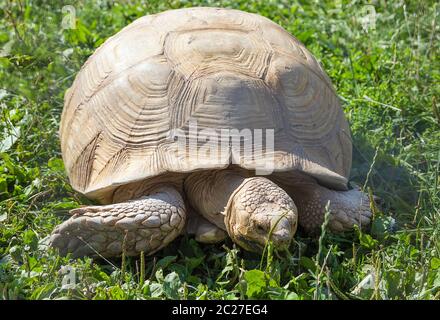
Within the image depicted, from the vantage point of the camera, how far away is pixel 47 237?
3.78m

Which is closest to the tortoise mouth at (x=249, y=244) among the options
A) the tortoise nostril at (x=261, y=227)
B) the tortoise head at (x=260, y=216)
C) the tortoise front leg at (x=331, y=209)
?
the tortoise head at (x=260, y=216)

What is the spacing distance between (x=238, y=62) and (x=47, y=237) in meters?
1.32

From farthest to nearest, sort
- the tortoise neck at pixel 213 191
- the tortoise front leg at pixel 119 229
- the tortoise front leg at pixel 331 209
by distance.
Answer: the tortoise front leg at pixel 331 209
the tortoise neck at pixel 213 191
the tortoise front leg at pixel 119 229

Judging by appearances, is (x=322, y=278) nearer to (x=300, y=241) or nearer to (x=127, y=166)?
(x=300, y=241)

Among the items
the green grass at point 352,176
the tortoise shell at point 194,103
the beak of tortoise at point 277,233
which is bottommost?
the green grass at point 352,176

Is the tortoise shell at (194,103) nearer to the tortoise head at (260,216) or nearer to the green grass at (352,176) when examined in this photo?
the tortoise head at (260,216)

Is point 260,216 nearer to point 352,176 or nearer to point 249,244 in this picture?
point 249,244

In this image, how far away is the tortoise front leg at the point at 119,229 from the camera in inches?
141

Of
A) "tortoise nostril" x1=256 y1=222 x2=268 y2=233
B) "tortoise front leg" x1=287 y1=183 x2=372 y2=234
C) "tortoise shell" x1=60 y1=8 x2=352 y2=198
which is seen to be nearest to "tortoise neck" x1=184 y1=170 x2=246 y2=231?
"tortoise shell" x1=60 y1=8 x2=352 y2=198

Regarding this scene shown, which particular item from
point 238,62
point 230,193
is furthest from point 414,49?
A: point 230,193

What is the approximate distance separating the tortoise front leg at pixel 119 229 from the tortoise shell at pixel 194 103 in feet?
0.54

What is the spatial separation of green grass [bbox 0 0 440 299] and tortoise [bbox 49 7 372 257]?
5.4 inches

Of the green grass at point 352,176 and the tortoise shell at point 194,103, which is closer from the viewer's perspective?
the green grass at point 352,176

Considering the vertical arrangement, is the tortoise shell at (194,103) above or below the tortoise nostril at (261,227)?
above
